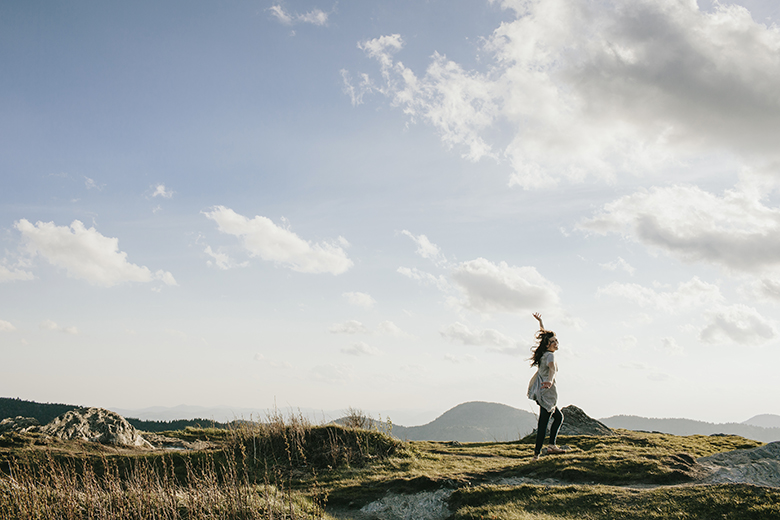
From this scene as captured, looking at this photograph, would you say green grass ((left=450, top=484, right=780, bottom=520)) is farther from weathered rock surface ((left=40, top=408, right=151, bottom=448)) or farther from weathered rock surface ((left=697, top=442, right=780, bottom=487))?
weathered rock surface ((left=40, top=408, right=151, bottom=448))

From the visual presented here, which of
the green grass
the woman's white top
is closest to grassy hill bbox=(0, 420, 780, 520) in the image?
the green grass

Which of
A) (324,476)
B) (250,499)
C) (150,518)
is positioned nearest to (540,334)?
(324,476)

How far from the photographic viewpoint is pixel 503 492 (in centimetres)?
914

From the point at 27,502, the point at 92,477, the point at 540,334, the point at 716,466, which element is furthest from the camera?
the point at 540,334

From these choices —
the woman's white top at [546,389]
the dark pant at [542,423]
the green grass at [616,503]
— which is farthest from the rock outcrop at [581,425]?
the green grass at [616,503]

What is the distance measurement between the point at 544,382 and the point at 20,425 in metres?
19.9

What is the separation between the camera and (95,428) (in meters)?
18.4

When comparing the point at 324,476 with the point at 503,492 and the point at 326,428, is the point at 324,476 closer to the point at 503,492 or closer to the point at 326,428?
the point at 326,428

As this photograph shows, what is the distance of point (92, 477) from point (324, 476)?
17.9ft

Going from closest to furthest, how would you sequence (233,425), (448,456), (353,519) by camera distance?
1. (353,519)
2. (448,456)
3. (233,425)

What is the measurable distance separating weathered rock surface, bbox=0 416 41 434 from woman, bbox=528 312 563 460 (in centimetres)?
1872

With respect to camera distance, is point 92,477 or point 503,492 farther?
point 92,477

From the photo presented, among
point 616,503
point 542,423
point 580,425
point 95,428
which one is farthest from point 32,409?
point 616,503

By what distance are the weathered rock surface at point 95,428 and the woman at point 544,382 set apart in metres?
16.0
